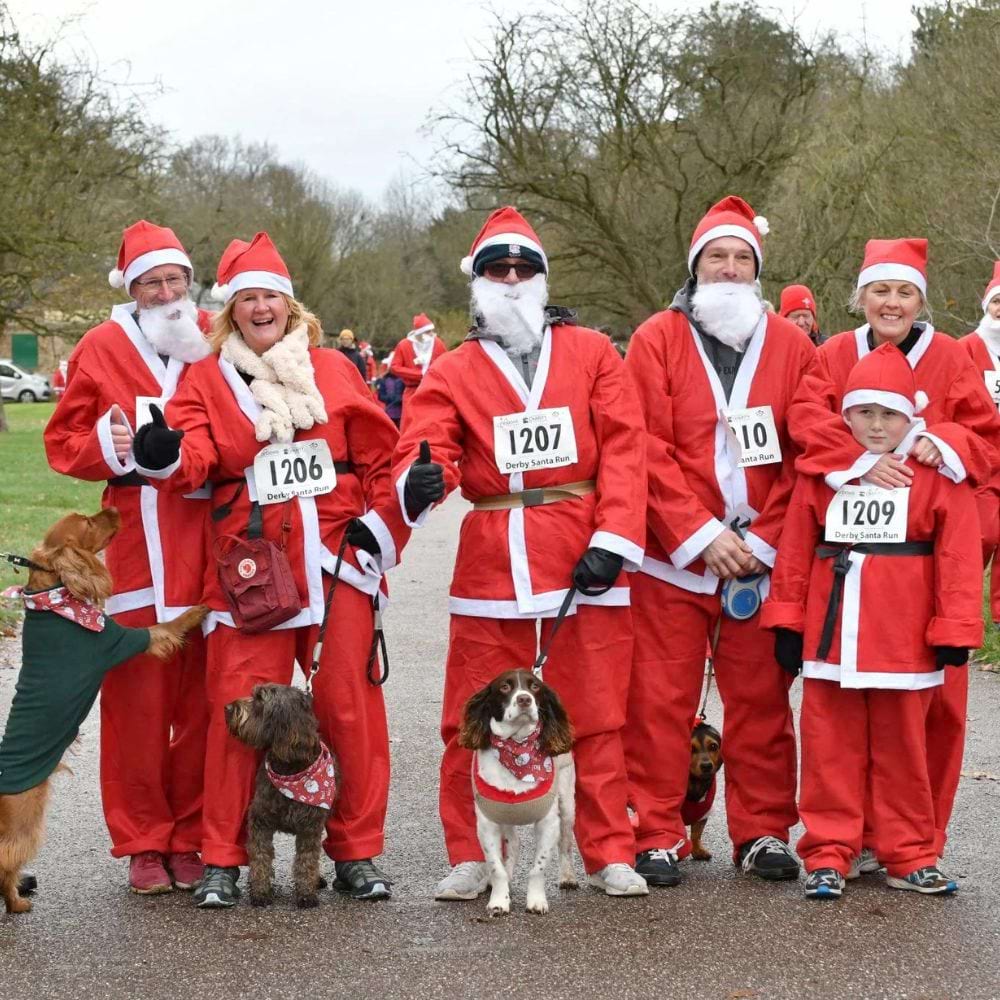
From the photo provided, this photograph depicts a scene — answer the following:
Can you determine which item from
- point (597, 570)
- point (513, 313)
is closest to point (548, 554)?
point (597, 570)

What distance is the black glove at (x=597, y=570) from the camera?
545 centimetres

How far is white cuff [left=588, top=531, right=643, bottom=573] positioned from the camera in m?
5.49

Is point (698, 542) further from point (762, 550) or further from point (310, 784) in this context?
point (310, 784)

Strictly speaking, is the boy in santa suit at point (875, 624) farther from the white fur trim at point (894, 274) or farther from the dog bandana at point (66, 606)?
the dog bandana at point (66, 606)

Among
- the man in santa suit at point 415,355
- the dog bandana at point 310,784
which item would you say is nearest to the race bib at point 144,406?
the dog bandana at point 310,784

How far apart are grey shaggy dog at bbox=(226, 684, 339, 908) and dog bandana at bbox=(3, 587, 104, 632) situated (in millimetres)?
560

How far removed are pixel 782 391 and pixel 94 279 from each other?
25252 millimetres

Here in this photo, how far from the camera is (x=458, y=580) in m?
5.74

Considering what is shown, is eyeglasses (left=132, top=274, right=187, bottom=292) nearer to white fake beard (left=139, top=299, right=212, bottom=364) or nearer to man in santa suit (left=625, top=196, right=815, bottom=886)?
white fake beard (left=139, top=299, right=212, bottom=364)

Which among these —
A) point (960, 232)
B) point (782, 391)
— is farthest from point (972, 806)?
point (960, 232)

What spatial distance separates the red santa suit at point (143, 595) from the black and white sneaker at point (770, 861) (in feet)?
6.81

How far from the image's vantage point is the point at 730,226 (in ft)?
19.9

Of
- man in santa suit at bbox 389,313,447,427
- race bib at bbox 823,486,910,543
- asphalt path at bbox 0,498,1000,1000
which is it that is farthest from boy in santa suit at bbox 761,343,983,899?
man in santa suit at bbox 389,313,447,427

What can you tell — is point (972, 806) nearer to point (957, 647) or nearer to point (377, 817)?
point (957, 647)
